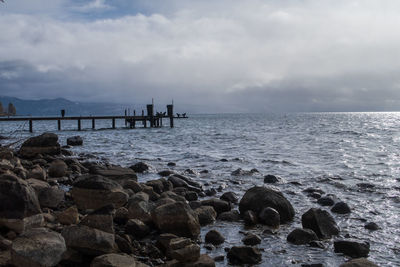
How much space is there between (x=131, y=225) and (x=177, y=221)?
2.89ft

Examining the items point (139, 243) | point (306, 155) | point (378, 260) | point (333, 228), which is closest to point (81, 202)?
point (139, 243)

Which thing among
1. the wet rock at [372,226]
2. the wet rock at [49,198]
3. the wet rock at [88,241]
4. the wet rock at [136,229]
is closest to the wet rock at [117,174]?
the wet rock at [49,198]

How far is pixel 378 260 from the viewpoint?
5.87 meters

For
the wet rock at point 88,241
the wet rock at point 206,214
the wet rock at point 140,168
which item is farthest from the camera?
the wet rock at point 140,168

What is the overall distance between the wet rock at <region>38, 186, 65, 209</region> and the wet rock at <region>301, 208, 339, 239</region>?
5.36 meters

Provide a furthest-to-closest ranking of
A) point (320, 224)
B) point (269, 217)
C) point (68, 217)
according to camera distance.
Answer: point (269, 217), point (320, 224), point (68, 217)

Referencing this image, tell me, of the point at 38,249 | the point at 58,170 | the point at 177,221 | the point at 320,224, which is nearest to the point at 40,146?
the point at 58,170

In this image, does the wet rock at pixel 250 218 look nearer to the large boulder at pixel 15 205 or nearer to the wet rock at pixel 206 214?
the wet rock at pixel 206 214

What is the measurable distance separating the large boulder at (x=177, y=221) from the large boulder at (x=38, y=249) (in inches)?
84.5

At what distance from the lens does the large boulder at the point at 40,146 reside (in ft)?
55.9

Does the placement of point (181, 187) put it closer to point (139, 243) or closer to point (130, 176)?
point (130, 176)

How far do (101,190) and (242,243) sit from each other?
10.8 ft

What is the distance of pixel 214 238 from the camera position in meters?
6.44

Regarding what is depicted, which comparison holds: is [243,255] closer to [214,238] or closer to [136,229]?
[214,238]
